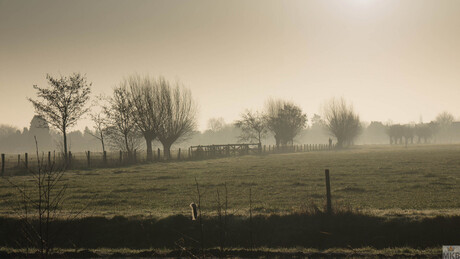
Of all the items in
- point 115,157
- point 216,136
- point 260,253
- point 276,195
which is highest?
point 216,136

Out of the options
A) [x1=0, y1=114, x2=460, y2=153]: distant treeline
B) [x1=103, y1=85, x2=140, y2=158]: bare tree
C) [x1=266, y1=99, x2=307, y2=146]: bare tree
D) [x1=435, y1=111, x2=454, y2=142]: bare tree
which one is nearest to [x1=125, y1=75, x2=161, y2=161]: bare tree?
[x1=103, y1=85, x2=140, y2=158]: bare tree

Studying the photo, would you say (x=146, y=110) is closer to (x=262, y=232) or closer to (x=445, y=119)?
(x=262, y=232)

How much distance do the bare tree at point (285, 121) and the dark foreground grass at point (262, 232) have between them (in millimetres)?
65477

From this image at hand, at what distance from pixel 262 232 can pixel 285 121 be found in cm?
6784

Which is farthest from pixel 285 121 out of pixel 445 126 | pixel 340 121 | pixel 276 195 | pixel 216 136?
pixel 445 126

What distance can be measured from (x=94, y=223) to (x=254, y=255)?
218 inches

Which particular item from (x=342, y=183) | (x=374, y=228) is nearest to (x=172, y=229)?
(x=374, y=228)

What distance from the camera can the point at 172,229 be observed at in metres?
10.4

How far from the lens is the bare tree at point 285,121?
7656cm

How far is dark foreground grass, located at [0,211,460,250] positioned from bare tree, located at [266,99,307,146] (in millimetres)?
65477

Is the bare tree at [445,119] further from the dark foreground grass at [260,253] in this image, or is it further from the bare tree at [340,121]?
the dark foreground grass at [260,253]

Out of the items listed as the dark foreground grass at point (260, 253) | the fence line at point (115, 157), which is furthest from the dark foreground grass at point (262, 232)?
the fence line at point (115, 157)

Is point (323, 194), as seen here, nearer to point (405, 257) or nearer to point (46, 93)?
point (405, 257)

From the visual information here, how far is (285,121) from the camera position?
77000mm
